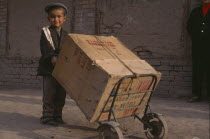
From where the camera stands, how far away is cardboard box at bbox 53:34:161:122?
2.61 meters

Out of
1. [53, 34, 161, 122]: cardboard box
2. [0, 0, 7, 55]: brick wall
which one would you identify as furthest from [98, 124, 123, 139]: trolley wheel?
[0, 0, 7, 55]: brick wall

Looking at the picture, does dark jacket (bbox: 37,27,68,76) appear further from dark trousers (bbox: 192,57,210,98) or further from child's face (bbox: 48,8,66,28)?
dark trousers (bbox: 192,57,210,98)

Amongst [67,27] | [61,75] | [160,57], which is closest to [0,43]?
[67,27]

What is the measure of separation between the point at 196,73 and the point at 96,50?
326 centimetres

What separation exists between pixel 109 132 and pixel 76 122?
46.9 inches

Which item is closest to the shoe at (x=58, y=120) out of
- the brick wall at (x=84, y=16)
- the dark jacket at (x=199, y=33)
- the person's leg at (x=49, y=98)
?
the person's leg at (x=49, y=98)

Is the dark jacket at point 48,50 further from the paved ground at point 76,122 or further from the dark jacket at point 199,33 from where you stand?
the dark jacket at point 199,33

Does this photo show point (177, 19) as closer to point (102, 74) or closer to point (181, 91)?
point (181, 91)

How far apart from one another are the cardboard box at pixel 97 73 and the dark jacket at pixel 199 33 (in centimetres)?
283

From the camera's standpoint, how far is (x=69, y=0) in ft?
23.8

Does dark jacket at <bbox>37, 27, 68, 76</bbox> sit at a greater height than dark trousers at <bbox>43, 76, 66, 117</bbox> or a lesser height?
greater

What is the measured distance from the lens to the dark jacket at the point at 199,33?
17.9 ft

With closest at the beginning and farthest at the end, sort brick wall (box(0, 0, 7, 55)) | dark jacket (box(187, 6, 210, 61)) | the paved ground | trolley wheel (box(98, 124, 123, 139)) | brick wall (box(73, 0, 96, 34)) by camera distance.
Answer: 1. trolley wheel (box(98, 124, 123, 139))
2. the paved ground
3. dark jacket (box(187, 6, 210, 61))
4. brick wall (box(73, 0, 96, 34))
5. brick wall (box(0, 0, 7, 55))

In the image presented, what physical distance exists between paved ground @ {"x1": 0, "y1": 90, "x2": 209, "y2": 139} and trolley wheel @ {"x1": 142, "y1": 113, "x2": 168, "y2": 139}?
0.14 metres
